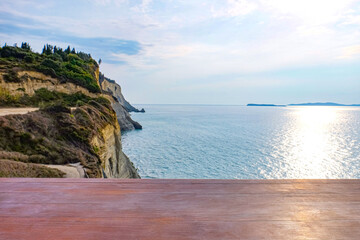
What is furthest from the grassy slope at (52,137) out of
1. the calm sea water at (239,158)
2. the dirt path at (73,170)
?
the calm sea water at (239,158)

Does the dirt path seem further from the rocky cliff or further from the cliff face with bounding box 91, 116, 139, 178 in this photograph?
the cliff face with bounding box 91, 116, 139, 178

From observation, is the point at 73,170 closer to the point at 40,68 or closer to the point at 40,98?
the point at 40,98

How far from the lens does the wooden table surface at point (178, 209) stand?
4.03 feet

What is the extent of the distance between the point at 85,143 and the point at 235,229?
906 centimetres

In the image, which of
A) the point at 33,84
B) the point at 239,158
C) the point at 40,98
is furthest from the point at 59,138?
the point at 239,158

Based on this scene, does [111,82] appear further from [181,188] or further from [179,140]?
[181,188]

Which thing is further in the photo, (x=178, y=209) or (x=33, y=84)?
(x=33, y=84)

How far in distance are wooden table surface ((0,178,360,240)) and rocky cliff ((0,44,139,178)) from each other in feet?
13.5

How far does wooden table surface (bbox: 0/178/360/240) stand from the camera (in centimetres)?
123

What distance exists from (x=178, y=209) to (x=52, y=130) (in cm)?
900

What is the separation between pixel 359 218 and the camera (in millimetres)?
1383

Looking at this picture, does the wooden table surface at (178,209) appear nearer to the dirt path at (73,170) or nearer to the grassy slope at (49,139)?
the grassy slope at (49,139)

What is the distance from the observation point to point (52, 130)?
877 centimetres

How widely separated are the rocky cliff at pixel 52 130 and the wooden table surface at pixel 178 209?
4116 mm
